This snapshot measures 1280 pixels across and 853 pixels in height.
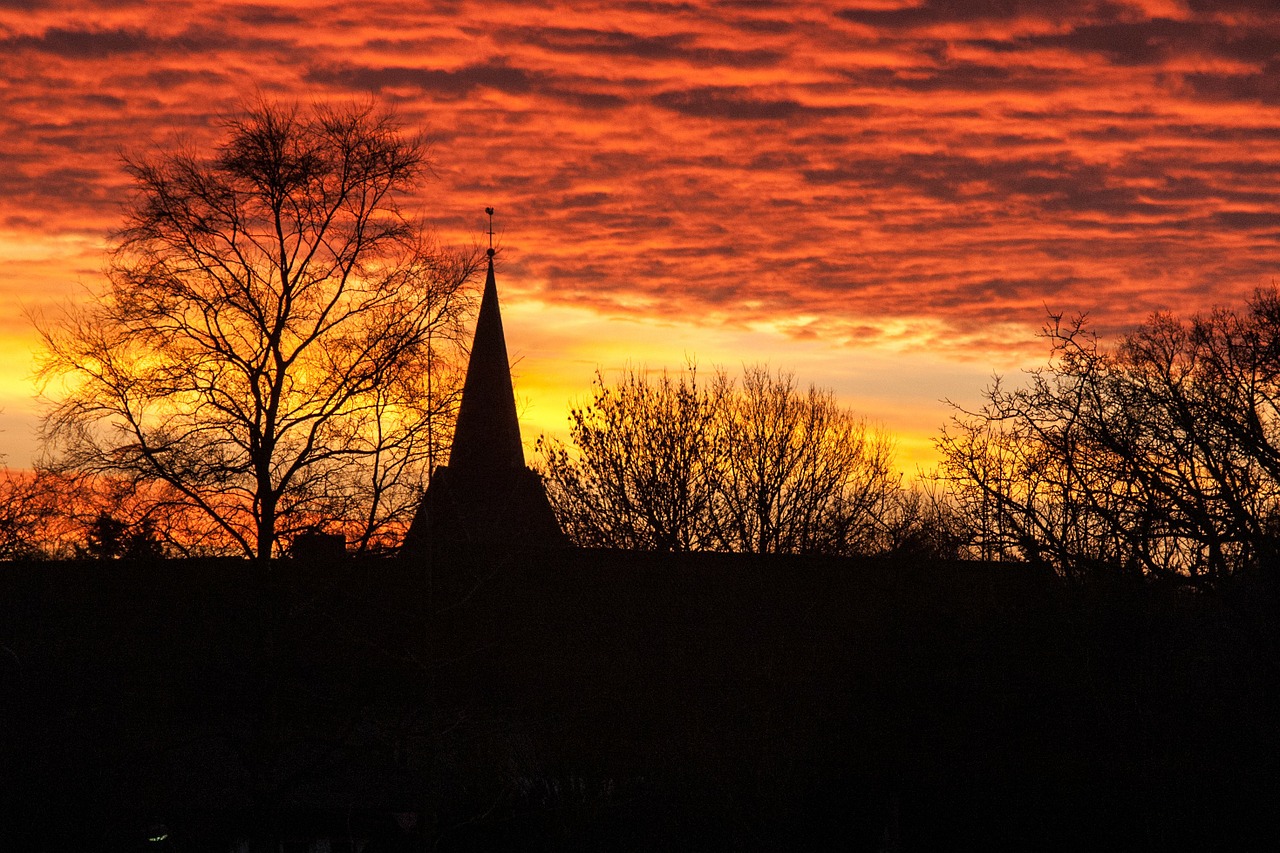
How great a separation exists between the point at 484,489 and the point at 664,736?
6.23 meters

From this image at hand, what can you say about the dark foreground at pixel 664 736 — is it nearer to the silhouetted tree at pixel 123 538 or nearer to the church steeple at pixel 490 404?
the silhouetted tree at pixel 123 538

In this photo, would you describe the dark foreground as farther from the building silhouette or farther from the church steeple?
the church steeple

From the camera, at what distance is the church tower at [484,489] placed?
85.0ft

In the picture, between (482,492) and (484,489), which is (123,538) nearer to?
(482,492)

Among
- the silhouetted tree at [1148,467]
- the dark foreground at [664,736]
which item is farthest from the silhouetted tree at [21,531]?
the silhouetted tree at [1148,467]

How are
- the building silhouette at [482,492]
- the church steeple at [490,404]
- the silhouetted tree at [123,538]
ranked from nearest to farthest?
the silhouetted tree at [123,538], the building silhouette at [482,492], the church steeple at [490,404]

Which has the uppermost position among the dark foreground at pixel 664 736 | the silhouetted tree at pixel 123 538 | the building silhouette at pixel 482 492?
the building silhouette at pixel 482 492

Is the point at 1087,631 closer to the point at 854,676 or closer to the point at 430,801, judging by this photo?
the point at 854,676

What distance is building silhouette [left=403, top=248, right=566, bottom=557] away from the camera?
25875 millimetres

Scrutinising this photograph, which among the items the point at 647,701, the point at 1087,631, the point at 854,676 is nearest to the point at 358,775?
the point at 647,701

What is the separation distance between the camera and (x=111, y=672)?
24078mm

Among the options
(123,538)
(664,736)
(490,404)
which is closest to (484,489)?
(664,736)

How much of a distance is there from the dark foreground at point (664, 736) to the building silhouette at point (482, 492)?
828 mm

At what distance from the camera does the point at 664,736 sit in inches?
1141
